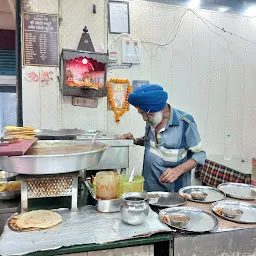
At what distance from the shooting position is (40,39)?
3.04 m

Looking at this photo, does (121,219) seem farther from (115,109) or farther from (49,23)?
(49,23)

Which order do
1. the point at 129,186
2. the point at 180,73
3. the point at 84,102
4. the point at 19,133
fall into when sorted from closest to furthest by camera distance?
the point at 129,186, the point at 19,133, the point at 84,102, the point at 180,73

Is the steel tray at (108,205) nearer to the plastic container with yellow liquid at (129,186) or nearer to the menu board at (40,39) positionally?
the plastic container with yellow liquid at (129,186)

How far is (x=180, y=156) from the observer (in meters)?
2.10

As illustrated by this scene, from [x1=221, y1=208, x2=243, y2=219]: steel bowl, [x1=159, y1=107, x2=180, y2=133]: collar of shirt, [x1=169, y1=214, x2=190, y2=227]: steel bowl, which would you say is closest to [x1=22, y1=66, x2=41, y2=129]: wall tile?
[x1=159, y1=107, x2=180, y2=133]: collar of shirt

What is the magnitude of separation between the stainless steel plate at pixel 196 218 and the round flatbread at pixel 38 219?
1.78 feet

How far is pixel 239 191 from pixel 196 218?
2.00 feet

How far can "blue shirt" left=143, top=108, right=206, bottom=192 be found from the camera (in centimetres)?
204

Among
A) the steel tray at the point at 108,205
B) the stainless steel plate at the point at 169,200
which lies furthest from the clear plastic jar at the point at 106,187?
the stainless steel plate at the point at 169,200

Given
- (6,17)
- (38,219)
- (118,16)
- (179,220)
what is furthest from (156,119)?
(6,17)

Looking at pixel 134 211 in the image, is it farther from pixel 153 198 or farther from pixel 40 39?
pixel 40 39

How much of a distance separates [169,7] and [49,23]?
1.55m

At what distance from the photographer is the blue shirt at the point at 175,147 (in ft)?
6.71

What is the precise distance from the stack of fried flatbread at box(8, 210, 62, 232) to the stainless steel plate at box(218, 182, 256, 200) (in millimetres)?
1122
